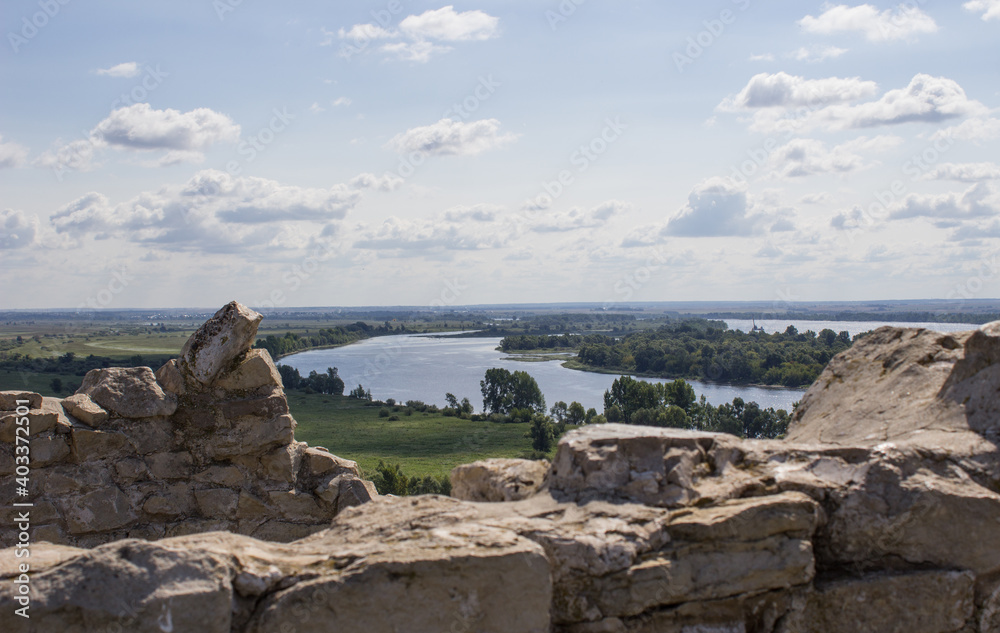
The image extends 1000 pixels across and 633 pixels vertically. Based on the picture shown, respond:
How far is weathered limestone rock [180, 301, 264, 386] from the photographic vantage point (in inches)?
266

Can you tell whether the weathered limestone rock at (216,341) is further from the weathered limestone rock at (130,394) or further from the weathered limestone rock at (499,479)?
the weathered limestone rock at (499,479)

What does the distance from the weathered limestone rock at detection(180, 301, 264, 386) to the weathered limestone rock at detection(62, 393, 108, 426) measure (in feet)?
2.72

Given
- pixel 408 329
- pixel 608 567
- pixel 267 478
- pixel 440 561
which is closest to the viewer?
pixel 440 561

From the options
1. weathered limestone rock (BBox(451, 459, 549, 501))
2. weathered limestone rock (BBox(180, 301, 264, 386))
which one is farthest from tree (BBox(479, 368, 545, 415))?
weathered limestone rock (BBox(451, 459, 549, 501))

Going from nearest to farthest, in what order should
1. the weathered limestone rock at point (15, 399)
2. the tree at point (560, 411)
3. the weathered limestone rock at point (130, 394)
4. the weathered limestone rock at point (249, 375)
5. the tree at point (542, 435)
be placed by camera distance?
the weathered limestone rock at point (15, 399) < the weathered limestone rock at point (130, 394) < the weathered limestone rock at point (249, 375) < the tree at point (542, 435) < the tree at point (560, 411)

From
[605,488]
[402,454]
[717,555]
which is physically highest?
[605,488]

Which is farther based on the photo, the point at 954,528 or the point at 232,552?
the point at 954,528

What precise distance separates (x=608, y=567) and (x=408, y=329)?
15721 cm

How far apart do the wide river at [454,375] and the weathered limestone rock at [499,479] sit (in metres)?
46.0

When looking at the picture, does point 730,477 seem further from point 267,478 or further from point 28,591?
point 267,478

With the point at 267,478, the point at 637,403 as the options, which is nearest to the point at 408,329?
the point at 637,403

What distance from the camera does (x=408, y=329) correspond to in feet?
522

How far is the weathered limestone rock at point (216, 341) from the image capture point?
6.77 meters

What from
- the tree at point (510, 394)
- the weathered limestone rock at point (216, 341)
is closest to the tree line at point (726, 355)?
the tree at point (510, 394)
